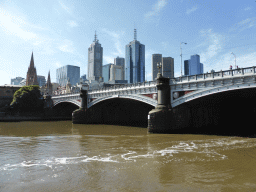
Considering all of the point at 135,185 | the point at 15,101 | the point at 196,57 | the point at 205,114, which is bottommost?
the point at 135,185

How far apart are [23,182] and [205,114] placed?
28.2 m

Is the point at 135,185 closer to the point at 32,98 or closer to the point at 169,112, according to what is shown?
the point at 169,112

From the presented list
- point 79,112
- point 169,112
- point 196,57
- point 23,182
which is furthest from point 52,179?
point 196,57

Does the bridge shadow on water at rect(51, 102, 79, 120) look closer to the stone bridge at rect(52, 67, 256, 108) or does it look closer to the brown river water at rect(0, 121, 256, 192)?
the stone bridge at rect(52, 67, 256, 108)

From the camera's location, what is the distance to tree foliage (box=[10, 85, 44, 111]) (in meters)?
58.2

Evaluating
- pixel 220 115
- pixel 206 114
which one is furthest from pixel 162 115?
pixel 220 115

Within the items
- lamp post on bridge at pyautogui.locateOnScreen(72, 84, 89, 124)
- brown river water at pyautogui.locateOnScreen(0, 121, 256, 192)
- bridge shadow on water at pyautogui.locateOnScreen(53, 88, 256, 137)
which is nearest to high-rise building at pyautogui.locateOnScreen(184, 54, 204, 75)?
bridge shadow on water at pyautogui.locateOnScreen(53, 88, 256, 137)

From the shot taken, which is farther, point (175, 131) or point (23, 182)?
point (175, 131)

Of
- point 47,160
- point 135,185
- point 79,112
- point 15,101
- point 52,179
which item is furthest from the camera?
point 15,101

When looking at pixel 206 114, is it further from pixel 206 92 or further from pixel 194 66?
pixel 194 66

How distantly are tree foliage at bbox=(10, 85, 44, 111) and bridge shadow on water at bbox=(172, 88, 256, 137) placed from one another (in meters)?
51.9

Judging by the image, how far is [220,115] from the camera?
110 feet

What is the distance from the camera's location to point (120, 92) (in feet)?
109

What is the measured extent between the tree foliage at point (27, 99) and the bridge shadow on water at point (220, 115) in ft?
170
